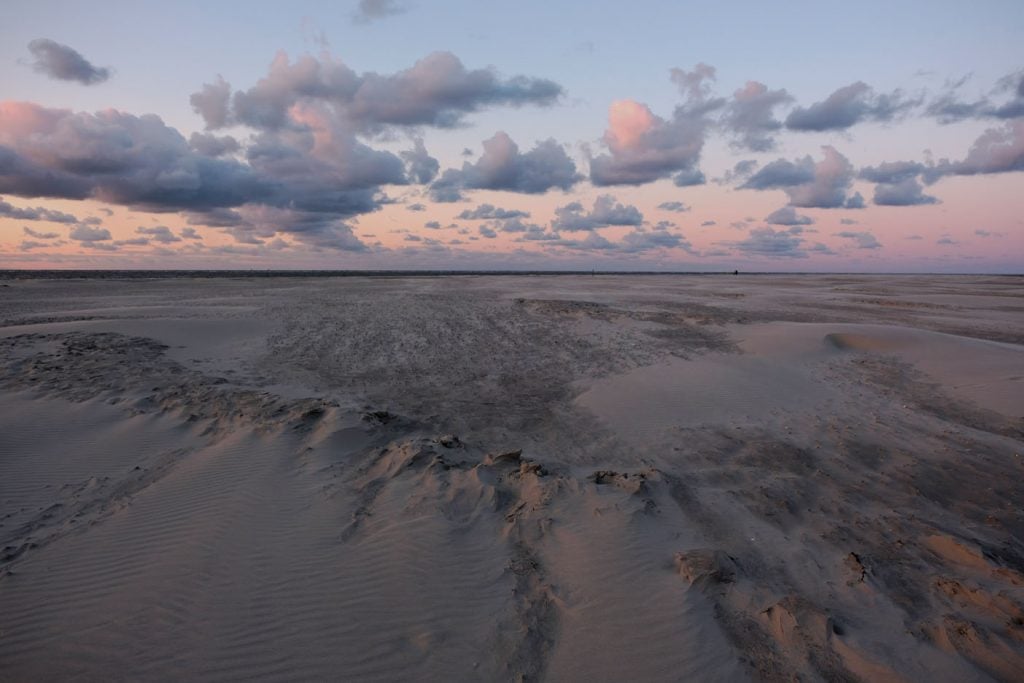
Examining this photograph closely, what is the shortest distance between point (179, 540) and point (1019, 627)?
779 cm

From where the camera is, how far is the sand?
12.6ft

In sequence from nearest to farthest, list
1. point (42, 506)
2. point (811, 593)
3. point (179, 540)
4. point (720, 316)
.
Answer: point (811, 593) < point (179, 540) < point (42, 506) < point (720, 316)

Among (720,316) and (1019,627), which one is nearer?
(1019,627)

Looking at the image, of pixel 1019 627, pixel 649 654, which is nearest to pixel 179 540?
pixel 649 654

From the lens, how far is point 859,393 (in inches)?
449

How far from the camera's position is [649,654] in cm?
386

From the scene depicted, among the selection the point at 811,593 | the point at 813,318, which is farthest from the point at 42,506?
the point at 813,318

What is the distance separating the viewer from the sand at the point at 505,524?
3.85 m

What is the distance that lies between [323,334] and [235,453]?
11169 millimetres

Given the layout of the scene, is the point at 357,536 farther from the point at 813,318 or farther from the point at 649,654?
the point at 813,318

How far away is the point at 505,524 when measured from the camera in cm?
562

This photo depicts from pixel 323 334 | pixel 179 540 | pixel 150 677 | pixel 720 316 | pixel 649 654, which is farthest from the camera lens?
pixel 720 316

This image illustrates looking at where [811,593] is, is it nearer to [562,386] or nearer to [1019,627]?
[1019,627]

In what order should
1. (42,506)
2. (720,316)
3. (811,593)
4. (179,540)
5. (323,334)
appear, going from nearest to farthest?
(811,593)
(179,540)
(42,506)
(323,334)
(720,316)
